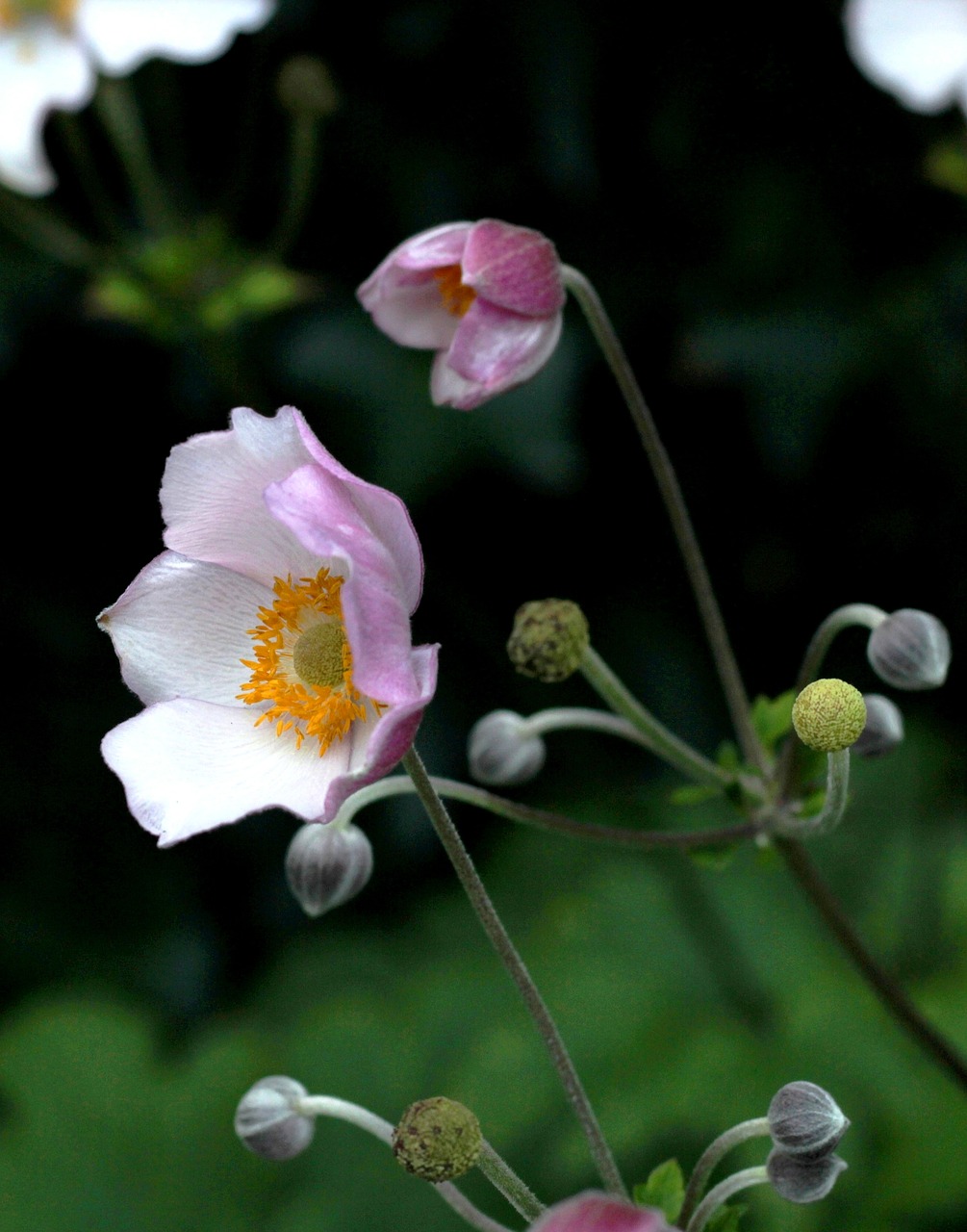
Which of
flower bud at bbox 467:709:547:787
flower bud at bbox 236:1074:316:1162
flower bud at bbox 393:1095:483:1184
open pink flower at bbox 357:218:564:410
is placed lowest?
flower bud at bbox 393:1095:483:1184

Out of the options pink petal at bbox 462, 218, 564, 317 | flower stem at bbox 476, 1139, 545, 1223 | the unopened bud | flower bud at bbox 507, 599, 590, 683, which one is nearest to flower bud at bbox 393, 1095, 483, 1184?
flower stem at bbox 476, 1139, 545, 1223

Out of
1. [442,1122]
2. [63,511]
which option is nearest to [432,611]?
[63,511]

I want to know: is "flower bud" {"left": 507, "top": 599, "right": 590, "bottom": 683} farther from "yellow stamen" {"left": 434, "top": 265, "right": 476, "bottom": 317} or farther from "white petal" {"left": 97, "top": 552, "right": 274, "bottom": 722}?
"yellow stamen" {"left": 434, "top": 265, "right": 476, "bottom": 317}

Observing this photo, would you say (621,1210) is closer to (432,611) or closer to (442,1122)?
(442,1122)

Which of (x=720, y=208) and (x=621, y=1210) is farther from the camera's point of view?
(x=720, y=208)

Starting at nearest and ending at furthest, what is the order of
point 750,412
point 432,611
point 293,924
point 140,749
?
point 140,749 < point 750,412 < point 432,611 < point 293,924

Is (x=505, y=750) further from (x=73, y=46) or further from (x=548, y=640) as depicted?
(x=73, y=46)

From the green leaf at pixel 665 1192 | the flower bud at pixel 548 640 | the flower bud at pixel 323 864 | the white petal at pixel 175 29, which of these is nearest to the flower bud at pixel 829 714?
the flower bud at pixel 548 640
